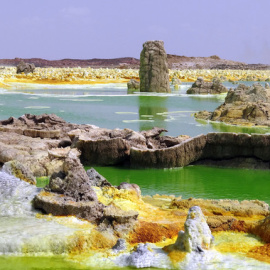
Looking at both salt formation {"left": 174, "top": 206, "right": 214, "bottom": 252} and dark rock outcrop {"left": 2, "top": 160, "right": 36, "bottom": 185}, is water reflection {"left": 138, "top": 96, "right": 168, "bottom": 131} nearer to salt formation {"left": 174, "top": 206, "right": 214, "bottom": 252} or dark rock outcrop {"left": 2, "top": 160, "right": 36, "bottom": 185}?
dark rock outcrop {"left": 2, "top": 160, "right": 36, "bottom": 185}

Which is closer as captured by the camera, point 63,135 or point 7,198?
point 7,198

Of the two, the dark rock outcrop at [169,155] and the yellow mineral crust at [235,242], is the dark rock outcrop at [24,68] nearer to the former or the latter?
the dark rock outcrop at [169,155]

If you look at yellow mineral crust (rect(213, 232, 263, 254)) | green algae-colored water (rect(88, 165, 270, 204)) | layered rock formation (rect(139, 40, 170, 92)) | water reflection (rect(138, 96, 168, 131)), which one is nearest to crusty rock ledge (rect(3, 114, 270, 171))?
green algae-colored water (rect(88, 165, 270, 204))

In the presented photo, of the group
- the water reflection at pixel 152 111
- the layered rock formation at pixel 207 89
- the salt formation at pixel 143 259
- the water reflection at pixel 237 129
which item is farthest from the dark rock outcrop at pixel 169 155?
the layered rock formation at pixel 207 89

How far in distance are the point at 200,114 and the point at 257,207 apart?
489 inches

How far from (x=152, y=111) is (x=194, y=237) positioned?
15505 millimetres

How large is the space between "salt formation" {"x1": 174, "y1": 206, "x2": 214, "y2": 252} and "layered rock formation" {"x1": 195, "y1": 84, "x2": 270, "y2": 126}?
11.2 m

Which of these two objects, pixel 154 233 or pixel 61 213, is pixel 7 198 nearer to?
pixel 61 213

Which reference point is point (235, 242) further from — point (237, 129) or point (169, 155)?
point (237, 129)

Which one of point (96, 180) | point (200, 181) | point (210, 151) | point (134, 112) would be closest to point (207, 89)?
point (134, 112)

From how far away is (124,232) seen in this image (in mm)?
4812

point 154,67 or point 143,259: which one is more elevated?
point 154,67

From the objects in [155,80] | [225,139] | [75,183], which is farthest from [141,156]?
[155,80]

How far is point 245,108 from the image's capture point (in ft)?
52.4
